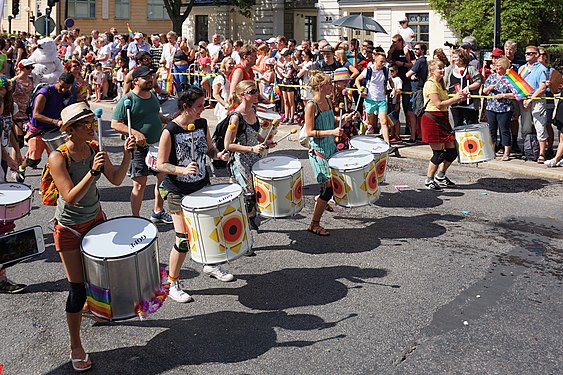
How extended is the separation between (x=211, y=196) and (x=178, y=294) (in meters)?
0.95

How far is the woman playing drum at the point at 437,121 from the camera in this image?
9.51 m

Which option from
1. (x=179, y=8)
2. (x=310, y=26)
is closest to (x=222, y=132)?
(x=179, y=8)

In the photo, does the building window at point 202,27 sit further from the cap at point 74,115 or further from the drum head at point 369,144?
the cap at point 74,115

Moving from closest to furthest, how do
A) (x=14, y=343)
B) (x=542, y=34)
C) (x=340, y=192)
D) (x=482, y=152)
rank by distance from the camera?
(x=14, y=343)
(x=340, y=192)
(x=482, y=152)
(x=542, y=34)

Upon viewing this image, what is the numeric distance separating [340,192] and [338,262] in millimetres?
834

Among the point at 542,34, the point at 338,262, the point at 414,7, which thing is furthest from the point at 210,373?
the point at 414,7

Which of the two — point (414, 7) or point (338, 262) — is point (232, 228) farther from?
point (414, 7)

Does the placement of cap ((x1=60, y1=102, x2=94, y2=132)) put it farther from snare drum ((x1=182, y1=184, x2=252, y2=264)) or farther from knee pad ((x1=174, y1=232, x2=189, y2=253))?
knee pad ((x1=174, y1=232, x2=189, y2=253))

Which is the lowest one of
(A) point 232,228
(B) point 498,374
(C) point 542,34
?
(B) point 498,374

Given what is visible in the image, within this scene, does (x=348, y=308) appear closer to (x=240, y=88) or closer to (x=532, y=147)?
(x=240, y=88)

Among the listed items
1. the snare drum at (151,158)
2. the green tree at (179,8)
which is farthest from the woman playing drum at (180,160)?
the green tree at (179,8)

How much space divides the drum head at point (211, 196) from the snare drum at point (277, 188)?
1059 mm

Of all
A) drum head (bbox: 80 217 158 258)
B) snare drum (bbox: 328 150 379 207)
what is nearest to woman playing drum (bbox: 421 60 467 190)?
snare drum (bbox: 328 150 379 207)

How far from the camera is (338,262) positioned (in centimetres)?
689
